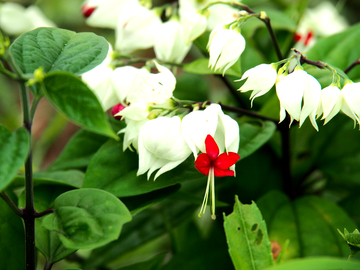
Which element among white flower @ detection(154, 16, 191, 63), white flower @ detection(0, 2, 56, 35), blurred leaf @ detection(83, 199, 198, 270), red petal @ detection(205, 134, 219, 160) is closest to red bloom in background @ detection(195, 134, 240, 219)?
red petal @ detection(205, 134, 219, 160)

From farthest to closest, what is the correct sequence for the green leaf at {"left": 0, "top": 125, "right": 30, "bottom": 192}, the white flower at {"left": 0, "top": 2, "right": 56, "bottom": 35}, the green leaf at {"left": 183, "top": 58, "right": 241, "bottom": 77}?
the white flower at {"left": 0, "top": 2, "right": 56, "bottom": 35}, the green leaf at {"left": 183, "top": 58, "right": 241, "bottom": 77}, the green leaf at {"left": 0, "top": 125, "right": 30, "bottom": 192}

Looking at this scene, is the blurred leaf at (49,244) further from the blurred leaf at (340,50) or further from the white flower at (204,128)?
the blurred leaf at (340,50)

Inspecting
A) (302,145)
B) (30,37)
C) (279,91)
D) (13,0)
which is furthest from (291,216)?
(13,0)

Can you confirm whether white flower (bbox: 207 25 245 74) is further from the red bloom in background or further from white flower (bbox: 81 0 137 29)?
white flower (bbox: 81 0 137 29)

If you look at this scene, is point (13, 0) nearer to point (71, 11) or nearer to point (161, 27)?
point (71, 11)

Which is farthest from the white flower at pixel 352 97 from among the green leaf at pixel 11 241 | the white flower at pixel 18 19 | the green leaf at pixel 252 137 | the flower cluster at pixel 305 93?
the white flower at pixel 18 19

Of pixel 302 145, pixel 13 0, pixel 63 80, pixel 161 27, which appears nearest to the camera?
pixel 63 80

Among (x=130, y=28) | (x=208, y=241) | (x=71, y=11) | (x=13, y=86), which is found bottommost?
(x=13, y=86)

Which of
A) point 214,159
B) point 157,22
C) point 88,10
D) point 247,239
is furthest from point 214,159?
point 88,10
